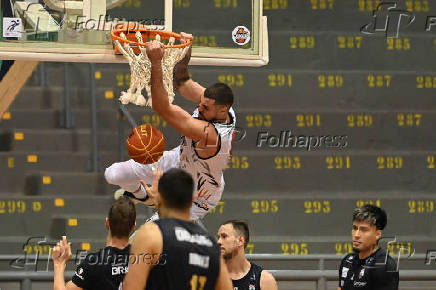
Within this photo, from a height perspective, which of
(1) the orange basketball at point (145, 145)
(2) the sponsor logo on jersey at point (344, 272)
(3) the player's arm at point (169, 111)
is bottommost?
(2) the sponsor logo on jersey at point (344, 272)

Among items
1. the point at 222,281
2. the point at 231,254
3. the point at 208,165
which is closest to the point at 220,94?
the point at 208,165

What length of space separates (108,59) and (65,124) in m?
5.57

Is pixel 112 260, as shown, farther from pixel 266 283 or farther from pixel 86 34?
pixel 86 34

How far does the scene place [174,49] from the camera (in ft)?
22.4

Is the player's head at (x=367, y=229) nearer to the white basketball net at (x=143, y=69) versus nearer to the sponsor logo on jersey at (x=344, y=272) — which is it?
the sponsor logo on jersey at (x=344, y=272)

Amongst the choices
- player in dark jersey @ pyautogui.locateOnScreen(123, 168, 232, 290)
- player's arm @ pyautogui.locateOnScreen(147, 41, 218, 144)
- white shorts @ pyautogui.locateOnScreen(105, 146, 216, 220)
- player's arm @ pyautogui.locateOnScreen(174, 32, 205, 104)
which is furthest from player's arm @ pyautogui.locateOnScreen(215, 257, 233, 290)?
white shorts @ pyautogui.locateOnScreen(105, 146, 216, 220)

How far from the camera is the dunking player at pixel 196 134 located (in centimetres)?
619

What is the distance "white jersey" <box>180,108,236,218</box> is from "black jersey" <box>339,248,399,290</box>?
47.8 inches

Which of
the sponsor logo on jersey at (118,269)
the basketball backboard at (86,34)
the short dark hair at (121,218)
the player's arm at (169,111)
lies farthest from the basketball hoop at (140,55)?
the sponsor logo on jersey at (118,269)

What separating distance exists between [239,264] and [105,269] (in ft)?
4.22

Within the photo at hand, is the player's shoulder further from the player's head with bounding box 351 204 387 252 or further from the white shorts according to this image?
the white shorts

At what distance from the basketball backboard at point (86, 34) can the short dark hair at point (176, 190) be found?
232 cm

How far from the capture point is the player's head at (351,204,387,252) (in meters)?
6.61

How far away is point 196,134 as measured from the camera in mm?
6605
